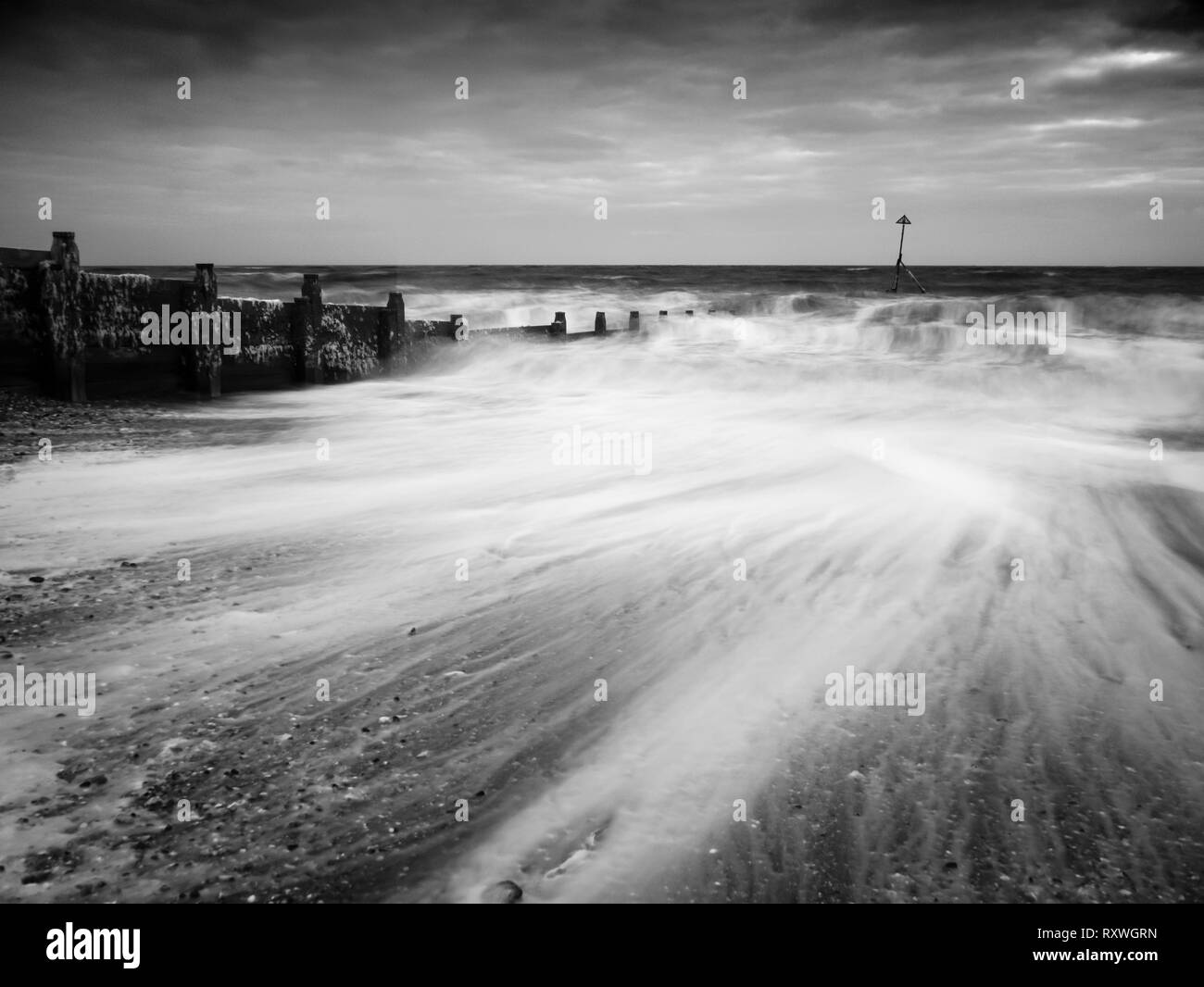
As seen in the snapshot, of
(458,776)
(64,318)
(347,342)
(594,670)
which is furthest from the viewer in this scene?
(347,342)

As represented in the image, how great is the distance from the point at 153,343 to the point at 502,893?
29.6 ft

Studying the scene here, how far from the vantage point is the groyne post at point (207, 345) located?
30.0 ft

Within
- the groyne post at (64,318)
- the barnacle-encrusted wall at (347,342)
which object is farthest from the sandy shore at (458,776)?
the barnacle-encrusted wall at (347,342)

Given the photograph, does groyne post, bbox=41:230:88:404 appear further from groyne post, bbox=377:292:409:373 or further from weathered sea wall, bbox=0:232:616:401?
groyne post, bbox=377:292:409:373

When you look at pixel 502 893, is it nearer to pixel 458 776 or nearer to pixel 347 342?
pixel 458 776

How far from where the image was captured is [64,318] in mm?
8023

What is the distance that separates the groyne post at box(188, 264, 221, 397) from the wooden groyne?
0.04 ft

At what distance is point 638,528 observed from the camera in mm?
5012

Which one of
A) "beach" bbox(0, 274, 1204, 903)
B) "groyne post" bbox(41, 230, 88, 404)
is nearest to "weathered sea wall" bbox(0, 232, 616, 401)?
"groyne post" bbox(41, 230, 88, 404)

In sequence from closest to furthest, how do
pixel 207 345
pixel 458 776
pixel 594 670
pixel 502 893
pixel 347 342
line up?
pixel 502 893, pixel 458 776, pixel 594 670, pixel 207 345, pixel 347 342

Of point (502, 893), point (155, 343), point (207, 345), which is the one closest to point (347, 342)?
point (207, 345)

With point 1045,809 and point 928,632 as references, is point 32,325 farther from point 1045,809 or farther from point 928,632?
point 1045,809
